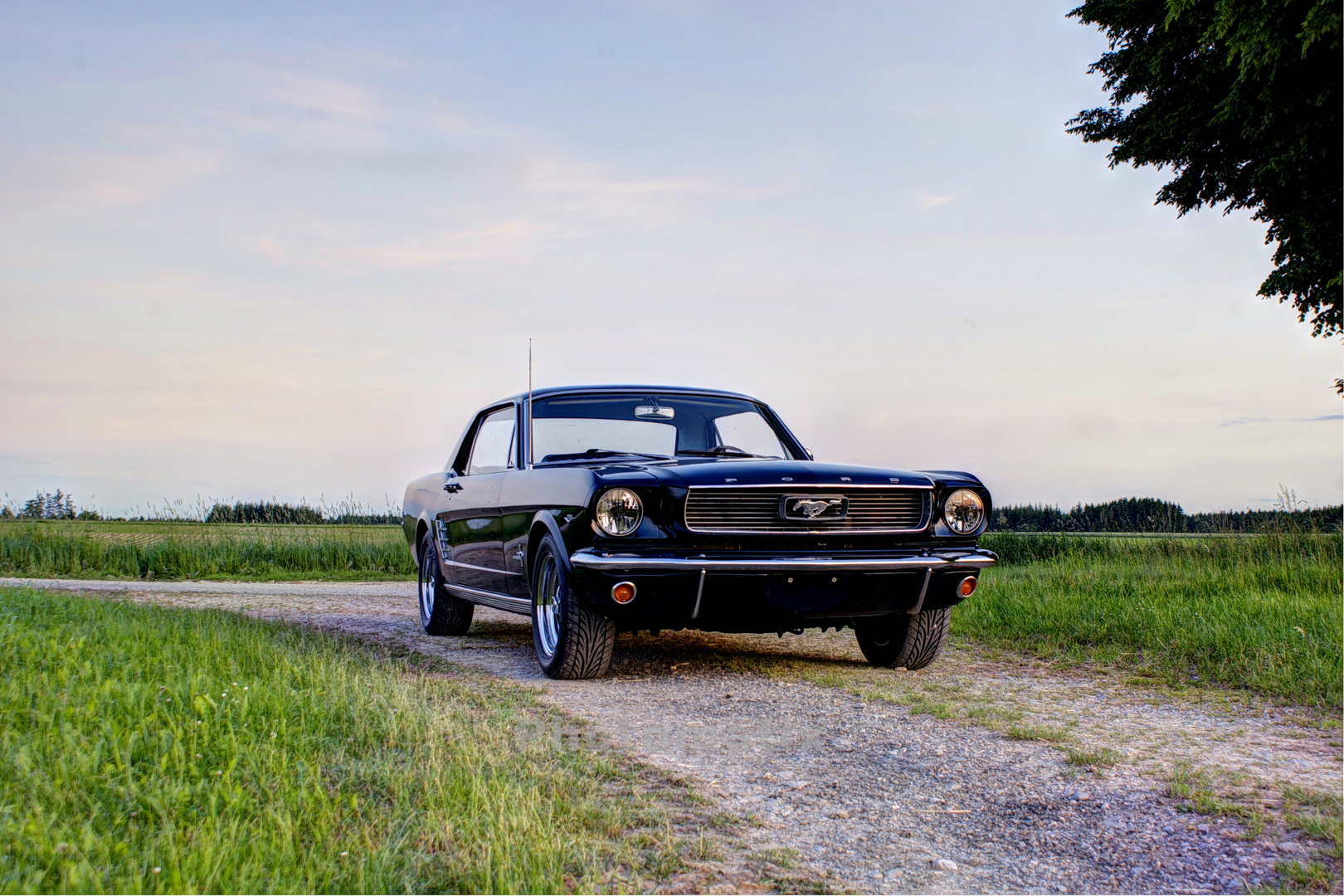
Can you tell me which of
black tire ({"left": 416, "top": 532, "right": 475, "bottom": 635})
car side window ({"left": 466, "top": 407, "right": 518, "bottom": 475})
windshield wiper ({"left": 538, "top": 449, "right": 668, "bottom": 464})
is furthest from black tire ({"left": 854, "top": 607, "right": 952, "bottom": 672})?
black tire ({"left": 416, "top": 532, "right": 475, "bottom": 635})

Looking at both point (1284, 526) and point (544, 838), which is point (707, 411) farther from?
point (1284, 526)

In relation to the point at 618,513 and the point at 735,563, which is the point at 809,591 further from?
the point at 618,513

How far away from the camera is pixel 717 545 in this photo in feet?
17.6

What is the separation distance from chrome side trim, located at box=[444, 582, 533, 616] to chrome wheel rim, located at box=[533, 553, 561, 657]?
0.15 metres

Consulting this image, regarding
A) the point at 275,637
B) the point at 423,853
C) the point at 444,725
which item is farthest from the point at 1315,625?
the point at 275,637

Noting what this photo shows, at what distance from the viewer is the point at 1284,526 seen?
41.1ft

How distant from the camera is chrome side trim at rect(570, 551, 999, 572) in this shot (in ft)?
17.0

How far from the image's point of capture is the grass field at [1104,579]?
6289 mm

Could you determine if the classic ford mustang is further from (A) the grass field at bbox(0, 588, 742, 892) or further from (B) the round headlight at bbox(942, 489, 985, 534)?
(A) the grass field at bbox(0, 588, 742, 892)

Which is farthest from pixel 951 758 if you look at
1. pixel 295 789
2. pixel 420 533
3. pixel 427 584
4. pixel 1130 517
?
pixel 1130 517

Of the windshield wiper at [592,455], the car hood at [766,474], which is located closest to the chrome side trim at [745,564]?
the car hood at [766,474]

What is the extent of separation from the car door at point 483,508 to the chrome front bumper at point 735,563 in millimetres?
1511

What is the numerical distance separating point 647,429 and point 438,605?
2.45 meters

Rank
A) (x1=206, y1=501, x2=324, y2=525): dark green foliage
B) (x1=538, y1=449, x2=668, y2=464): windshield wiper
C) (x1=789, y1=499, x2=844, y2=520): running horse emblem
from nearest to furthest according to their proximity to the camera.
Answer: (x1=789, y1=499, x2=844, y2=520): running horse emblem < (x1=538, y1=449, x2=668, y2=464): windshield wiper < (x1=206, y1=501, x2=324, y2=525): dark green foliage
